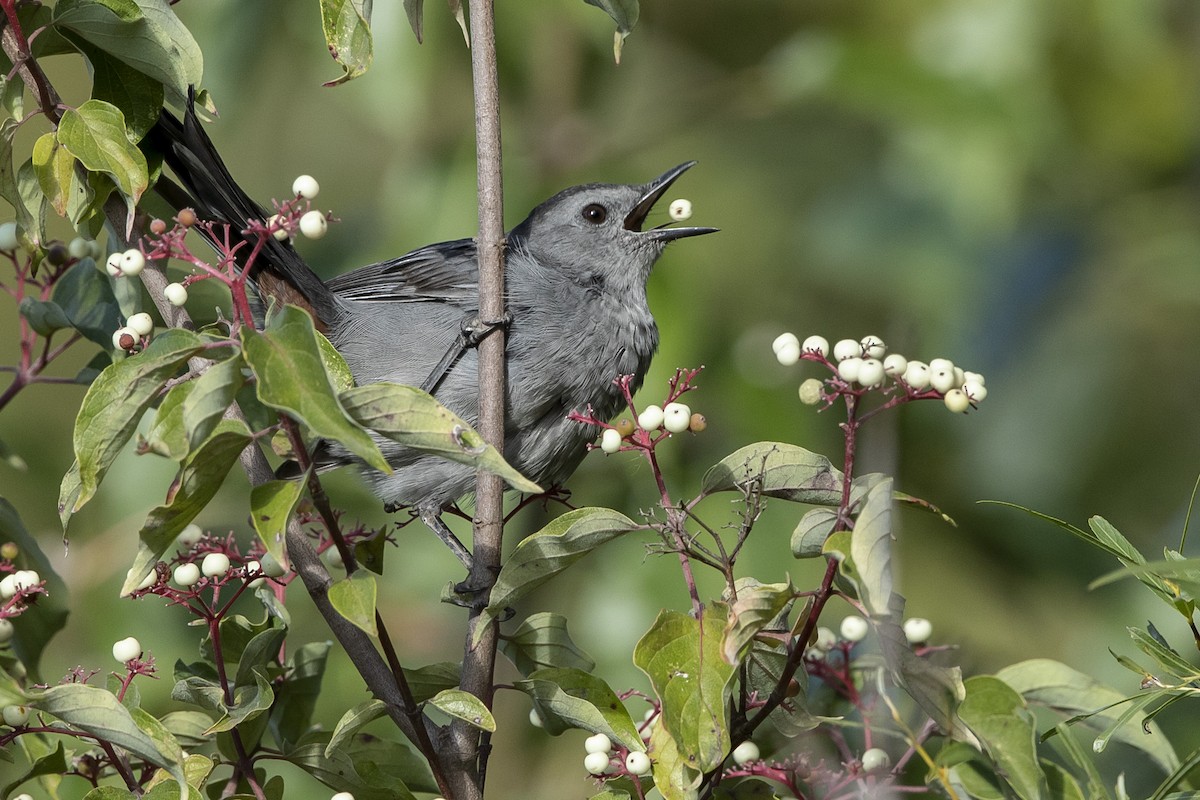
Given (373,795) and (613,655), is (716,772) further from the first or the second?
(613,655)

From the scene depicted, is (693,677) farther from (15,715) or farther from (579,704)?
(15,715)

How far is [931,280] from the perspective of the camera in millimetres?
4520

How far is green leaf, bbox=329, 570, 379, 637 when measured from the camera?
166cm

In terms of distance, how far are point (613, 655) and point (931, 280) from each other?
193cm

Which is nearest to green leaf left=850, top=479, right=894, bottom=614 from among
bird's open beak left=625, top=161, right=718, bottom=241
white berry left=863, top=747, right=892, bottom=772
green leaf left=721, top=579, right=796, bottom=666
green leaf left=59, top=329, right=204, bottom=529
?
green leaf left=721, top=579, right=796, bottom=666

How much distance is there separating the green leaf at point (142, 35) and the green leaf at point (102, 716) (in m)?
1.06

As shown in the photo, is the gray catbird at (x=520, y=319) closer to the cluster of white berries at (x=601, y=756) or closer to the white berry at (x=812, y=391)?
the cluster of white berries at (x=601, y=756)

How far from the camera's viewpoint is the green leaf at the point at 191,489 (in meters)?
1.64

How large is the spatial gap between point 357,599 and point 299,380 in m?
0.33

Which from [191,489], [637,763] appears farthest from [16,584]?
[637,763]

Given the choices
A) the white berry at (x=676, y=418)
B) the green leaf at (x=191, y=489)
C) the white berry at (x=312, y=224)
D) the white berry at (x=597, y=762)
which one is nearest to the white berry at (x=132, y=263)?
the white berry at (x=312, y=224)

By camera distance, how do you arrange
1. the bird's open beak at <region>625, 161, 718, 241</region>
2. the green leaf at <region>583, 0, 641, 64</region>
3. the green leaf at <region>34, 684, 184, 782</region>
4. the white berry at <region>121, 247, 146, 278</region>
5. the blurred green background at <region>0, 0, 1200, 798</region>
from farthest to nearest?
the bird's open beak at <region>625, 161, 718, 241</region> → the blurred green background at <region>0, 0, 1200, 798</region> → the green leaf at <region>583, 0, 641, 64</region> → the white berry at <region>121, 247, 146, 278</region> → the green leaf at <region>34, 684, 184, 782</region>

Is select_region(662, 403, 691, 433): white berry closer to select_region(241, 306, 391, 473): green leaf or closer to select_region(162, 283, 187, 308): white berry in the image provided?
select_region(241, 306, 391, 473): green leaf

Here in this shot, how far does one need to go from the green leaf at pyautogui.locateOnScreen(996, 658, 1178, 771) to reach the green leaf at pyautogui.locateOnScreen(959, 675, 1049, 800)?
0.32 m
